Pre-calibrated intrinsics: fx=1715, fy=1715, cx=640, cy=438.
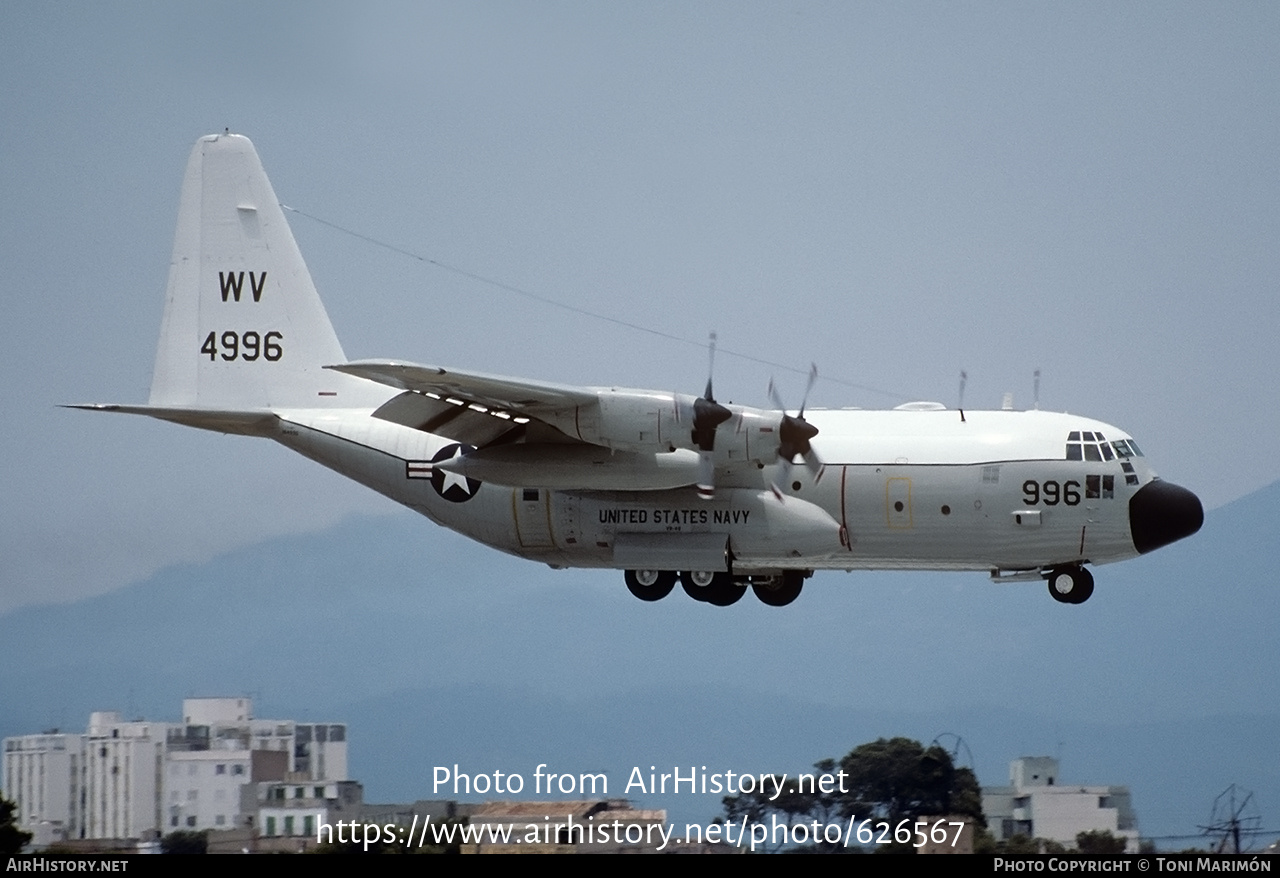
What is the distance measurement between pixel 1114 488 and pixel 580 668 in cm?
10980

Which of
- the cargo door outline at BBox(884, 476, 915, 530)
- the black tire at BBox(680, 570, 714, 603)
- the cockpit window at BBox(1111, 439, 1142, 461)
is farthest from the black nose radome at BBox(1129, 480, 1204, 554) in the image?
the black tire at BBox(680, 570, 714, 603)

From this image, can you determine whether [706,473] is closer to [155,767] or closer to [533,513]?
[533,513]

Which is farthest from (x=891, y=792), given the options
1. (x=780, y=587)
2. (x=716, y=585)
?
(x=716, y=585)

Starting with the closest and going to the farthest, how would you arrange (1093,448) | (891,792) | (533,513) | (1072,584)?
(1093,448), (1072,584), (533,513), (891,792)

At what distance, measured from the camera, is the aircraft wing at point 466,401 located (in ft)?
75.8

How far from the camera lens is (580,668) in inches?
5305

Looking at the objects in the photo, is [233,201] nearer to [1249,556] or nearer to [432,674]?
[432,674]

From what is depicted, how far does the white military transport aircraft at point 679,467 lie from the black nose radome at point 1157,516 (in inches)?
1.2

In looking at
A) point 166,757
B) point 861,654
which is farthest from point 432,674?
point 166,757

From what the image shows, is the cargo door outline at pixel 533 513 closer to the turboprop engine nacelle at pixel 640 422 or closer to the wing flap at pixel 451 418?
the wing flap at pixel 451 418

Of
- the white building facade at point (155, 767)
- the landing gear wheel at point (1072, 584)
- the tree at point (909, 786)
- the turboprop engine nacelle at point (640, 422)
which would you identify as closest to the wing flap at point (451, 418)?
the turboprop engine nacelle at point (640, 422)

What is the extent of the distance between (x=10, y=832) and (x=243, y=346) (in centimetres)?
909

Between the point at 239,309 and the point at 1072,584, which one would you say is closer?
the point at 1072,584

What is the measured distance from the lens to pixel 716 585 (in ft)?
98.0
